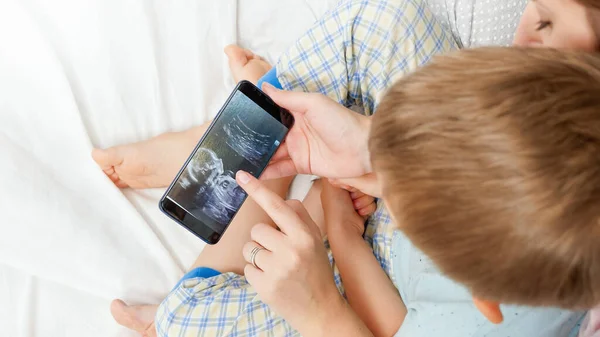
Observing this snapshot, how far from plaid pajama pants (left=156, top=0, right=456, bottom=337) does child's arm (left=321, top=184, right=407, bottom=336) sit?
3 cm

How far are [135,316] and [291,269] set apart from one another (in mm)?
265

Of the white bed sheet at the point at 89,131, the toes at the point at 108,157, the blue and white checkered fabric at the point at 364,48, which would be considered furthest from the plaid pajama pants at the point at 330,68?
the toes at the point at 108,157

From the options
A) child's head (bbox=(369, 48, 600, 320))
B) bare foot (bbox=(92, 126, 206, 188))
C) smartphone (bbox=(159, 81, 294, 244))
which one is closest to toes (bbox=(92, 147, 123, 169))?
bare foot (bbox=(92, 126, 206, 188))

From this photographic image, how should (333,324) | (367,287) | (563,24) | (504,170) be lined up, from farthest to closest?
(367,287) < (333,324) < (563,24) < (504,170)

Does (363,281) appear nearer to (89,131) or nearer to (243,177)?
(243,177)

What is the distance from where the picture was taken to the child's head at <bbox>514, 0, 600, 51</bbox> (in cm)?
48

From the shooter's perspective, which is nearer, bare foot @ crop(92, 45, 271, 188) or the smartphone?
the smartphone

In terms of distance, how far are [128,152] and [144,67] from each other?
0.14 m

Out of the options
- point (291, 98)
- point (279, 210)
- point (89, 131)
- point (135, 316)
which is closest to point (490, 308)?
point (279, 210)

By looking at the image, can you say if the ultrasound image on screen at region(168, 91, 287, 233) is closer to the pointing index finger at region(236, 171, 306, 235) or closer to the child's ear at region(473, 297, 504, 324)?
the pointing index finger at region(236, 171, 306, 235)

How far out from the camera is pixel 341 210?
78cm

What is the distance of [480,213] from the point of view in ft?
1.17

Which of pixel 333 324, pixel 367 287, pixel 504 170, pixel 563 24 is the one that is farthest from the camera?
pixel 367 287

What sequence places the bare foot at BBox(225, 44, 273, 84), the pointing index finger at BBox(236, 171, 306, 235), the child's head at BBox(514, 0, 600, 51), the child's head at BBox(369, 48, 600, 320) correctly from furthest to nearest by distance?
1. the bare foot at BBox(225, 44, 273, 84)
2. the pointing index finger at BBox(236, 171, 306, 235)
3. the child's head at BBox(514, 0, 600, 51)
4. the child's head at BBox(369, 48, 600, 320)
